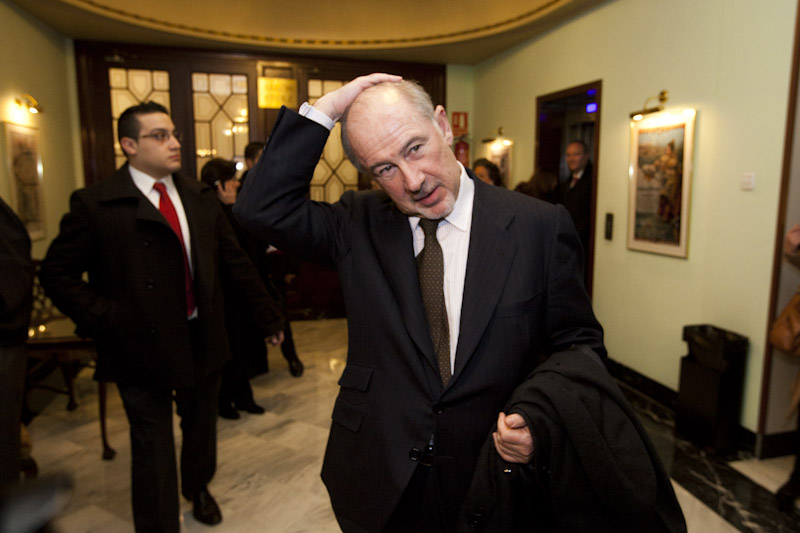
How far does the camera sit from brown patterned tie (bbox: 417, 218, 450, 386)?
129 cm

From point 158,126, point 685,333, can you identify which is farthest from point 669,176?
point 158,126

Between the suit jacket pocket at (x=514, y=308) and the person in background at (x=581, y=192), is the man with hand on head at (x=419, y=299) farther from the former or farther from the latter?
the person in background at (x=581, y=192)

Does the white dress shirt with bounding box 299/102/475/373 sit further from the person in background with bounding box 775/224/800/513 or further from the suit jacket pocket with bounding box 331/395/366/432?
the person in background with bounding box 775/224/800/513

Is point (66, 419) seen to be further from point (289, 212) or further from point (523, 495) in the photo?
point (523, 495)

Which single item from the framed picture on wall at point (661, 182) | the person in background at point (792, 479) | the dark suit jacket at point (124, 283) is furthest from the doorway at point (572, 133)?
the dark suit jacket at point (124, 283)

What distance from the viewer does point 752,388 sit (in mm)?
3350

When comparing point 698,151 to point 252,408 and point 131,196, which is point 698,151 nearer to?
point 131,196

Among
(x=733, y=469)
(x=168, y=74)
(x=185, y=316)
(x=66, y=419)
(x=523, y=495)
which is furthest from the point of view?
(x=168, y=74)

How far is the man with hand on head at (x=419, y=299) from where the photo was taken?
1254 mm

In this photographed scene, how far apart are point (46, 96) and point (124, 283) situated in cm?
451

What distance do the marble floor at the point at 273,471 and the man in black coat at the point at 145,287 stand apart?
36 cm

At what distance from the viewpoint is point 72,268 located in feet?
7.20

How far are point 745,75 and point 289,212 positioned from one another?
3.33 meters

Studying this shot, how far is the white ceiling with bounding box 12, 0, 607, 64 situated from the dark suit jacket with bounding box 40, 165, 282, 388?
3.90m
